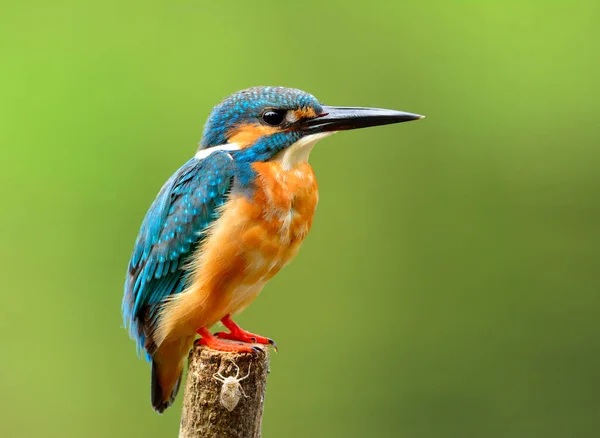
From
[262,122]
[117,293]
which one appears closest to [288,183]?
[262,122]

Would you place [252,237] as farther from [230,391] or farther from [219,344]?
[230,391]

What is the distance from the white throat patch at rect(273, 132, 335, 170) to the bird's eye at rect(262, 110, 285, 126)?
0.30 feet

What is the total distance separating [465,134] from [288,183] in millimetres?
2418

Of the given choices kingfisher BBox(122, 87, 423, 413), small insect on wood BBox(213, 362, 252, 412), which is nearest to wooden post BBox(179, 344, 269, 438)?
small insect on wood BBox(213, 362, 252, 412)

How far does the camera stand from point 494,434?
4.93 metres

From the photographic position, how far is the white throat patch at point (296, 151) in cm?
288

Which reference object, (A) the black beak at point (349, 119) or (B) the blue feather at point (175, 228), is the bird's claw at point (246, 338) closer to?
(B) the blue feather at point (175, 228)

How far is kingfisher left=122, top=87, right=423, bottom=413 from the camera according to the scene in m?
2.83

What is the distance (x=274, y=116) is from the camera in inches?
114

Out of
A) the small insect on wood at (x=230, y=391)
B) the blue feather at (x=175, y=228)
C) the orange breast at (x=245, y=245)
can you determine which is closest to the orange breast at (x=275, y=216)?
the orange breast at (x=245, y=245)

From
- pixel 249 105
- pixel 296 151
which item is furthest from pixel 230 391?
pixel 249 105

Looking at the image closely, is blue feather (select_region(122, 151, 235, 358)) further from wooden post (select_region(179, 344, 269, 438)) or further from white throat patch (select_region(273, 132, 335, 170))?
wooden post (select_region(179, 344, 269, 438))

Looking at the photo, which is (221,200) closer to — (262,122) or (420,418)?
(262,122)

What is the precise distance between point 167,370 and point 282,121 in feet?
3.11
